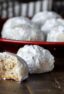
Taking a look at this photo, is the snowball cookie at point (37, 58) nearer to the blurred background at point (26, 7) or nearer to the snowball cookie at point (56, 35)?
the snowball cookie at point (56, 35)

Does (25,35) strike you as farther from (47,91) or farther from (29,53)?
(47,91)

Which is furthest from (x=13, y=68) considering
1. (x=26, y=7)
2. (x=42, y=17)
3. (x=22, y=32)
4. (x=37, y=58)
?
(x=26, y=7)

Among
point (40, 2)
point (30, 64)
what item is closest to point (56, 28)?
point (30, 64)

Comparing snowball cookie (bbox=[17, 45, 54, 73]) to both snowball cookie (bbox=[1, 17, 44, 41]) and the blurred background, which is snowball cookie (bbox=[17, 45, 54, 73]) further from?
the blurred background

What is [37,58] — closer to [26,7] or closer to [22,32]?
[22,32]

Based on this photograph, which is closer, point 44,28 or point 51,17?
point 44,28

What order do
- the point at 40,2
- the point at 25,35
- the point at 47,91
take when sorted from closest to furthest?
the point at 47,91, the point at 25,35, the point at 40,2

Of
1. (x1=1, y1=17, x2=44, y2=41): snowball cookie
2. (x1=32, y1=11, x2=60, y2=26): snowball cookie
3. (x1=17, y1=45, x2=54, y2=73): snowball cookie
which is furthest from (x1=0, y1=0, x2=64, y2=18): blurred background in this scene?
(x1=17, y1=45, x2=54, y2=73): snowball cookie
